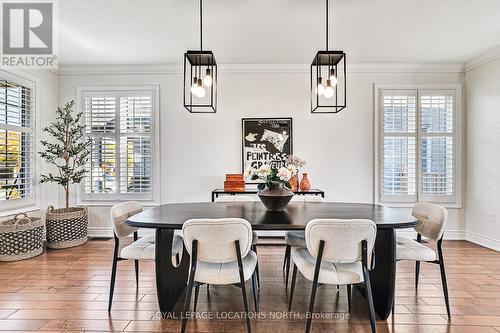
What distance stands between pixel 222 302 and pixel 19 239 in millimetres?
2745

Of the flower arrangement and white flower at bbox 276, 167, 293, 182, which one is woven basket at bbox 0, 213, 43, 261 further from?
white flower at bbox 276, 167, 293, 182

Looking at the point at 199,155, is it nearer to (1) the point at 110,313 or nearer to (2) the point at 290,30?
(2) the point at 290,30

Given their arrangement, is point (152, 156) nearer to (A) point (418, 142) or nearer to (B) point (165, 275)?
(B) point (165, 275)

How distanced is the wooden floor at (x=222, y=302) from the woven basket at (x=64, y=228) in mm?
456

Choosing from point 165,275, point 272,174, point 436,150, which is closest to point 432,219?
point 272,174

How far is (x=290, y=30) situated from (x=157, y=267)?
113 inches

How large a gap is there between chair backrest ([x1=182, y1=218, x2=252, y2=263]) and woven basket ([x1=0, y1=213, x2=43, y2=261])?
9.41 ft

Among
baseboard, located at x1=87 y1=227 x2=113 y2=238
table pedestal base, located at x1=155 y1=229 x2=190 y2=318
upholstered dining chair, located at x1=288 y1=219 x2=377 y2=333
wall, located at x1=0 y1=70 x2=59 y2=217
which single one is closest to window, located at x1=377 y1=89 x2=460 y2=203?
upholstered dining chair, located at x1=288 y1=219 x2=377 y2=333

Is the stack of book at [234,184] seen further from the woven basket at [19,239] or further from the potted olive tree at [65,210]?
the woven basket at [19,239]

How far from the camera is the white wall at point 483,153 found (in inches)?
146

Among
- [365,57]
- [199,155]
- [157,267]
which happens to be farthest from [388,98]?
[157,267]

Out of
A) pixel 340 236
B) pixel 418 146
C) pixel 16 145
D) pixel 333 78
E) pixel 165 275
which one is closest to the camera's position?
pixel 340 236

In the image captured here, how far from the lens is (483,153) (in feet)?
12.7

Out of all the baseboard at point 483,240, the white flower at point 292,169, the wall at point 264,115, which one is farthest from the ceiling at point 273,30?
the baseboard at point 483,240
